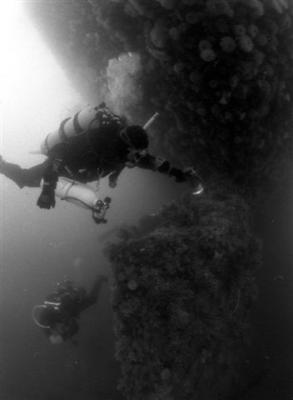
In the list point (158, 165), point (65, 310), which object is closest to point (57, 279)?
point (65, 310)

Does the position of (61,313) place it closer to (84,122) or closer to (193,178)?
(193,178)

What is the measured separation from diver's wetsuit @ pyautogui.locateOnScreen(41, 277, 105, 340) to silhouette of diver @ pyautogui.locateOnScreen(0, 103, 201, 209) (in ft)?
13.2

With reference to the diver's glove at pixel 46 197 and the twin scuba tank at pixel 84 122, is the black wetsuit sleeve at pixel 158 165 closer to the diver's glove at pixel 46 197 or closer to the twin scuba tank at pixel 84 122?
the twin scuba tank at pixel 84 122

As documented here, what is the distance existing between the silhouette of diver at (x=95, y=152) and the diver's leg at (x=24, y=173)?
0.39 feet

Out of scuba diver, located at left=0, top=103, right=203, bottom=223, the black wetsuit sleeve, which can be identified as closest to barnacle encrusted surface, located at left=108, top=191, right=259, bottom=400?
the black wetsuit sleeve

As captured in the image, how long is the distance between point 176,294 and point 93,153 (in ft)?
7.09

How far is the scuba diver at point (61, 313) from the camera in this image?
754 centimetres

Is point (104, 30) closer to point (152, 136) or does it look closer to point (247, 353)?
point (152, 136)

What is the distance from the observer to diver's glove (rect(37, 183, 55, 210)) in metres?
4.09

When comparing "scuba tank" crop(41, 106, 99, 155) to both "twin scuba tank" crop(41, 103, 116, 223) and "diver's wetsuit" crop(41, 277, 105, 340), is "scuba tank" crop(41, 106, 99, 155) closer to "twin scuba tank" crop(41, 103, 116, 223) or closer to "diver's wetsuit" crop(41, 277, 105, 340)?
"twin scuba tank" crop(41, 103, 116, 223)

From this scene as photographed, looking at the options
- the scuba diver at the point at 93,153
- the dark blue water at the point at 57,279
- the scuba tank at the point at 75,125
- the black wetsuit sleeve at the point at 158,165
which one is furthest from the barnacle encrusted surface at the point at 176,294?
the dark blue water at the point at 57,279

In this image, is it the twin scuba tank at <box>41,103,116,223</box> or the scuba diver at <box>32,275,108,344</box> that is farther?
the scuba diver at <box>32,275,108,344</box>

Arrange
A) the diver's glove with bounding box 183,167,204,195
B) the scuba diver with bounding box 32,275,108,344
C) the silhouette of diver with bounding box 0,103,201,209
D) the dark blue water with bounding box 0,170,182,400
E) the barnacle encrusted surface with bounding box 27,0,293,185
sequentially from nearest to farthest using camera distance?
the silhouette of diver with bounding box 0,103,201,209 < the diver's glove with bounding box 183,167,204,195 < the barnacle encrusted surface with bounding box 27,0,293,185 < the scuba diver with bounding box 32,275,108,344 < the dark blue water with bounding box 0,170,182,400

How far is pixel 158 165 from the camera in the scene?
446 cm
